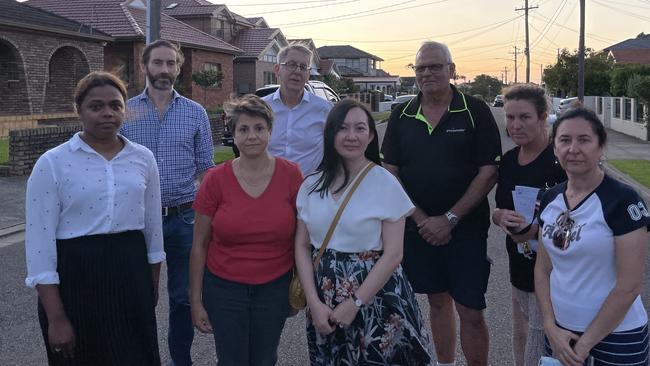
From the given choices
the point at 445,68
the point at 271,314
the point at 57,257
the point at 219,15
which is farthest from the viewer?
the point at 219,15

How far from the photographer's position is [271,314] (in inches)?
123

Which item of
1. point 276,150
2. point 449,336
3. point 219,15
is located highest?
point 219,15

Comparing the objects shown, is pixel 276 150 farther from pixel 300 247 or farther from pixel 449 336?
pixel 449 336

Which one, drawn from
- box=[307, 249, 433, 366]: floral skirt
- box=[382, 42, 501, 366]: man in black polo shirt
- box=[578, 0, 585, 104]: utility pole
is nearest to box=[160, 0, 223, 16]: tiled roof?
box=[578, 0, 585, 104]: utility pole

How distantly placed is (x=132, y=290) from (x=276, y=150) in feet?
4.96

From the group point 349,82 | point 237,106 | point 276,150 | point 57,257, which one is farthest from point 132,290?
point 349,82

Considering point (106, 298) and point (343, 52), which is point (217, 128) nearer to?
point (106, 298)

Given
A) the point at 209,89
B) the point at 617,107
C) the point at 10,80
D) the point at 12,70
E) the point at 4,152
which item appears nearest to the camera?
the point at 4,152

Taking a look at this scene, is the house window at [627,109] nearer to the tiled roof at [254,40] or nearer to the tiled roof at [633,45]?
the tiled roof at [254,40]

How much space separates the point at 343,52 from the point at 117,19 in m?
67.8

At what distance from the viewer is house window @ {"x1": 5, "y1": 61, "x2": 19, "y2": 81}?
73.1 ft

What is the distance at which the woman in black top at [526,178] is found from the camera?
3301mm

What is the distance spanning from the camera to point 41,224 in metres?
2.68

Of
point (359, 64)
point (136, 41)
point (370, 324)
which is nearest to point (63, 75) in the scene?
point (136, 41)
